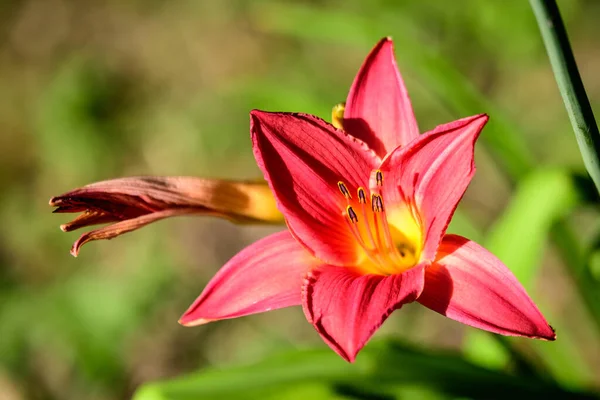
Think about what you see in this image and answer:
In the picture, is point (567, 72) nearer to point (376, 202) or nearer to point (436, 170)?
point (436, 170)

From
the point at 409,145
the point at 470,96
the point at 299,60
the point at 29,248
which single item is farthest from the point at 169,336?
the point at 409,145

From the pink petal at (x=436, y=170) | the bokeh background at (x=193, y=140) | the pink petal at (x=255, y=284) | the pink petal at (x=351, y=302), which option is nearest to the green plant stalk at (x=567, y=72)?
the pink petal at (x=436, y=170)

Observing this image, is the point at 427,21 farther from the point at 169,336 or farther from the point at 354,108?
the point at 354,108

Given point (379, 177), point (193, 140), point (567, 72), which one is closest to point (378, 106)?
point (379, 177)

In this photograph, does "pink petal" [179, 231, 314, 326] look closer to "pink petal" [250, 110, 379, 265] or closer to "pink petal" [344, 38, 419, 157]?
"pink petal" [250, 110, 379, 265]

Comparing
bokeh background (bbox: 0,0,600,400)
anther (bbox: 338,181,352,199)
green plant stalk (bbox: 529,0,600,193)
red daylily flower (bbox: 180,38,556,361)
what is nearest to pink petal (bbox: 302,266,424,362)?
red daylily flower (bbox: 180,38,556,361)
